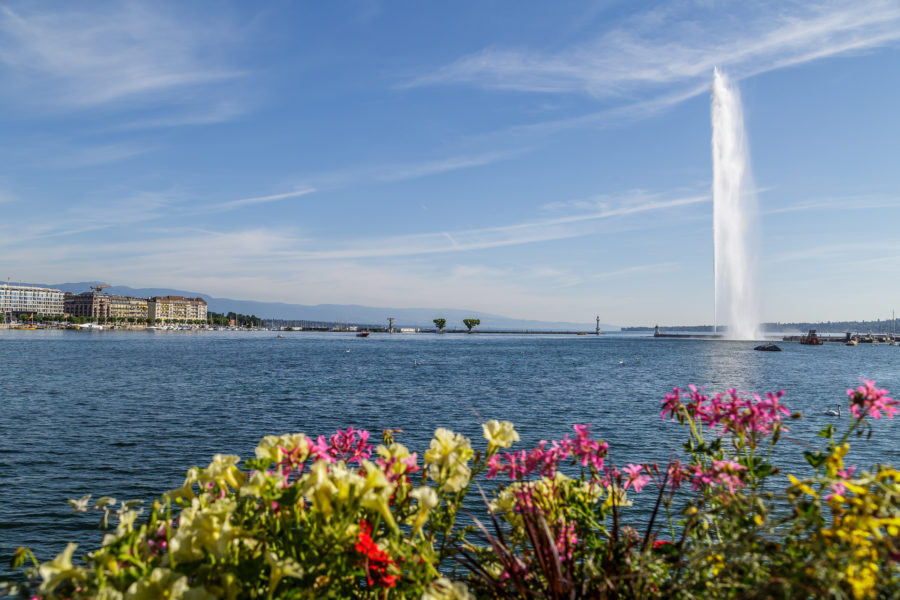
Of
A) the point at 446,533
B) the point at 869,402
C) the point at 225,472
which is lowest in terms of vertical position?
the point at 446,533

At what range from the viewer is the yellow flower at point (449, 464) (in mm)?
2773

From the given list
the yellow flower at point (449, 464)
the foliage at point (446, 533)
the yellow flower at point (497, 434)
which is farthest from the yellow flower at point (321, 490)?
the yellow flower at point (497, 434)

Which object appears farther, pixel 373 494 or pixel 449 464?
pixel 449 464

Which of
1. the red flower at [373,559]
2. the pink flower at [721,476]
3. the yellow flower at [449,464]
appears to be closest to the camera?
the red flower at [373,559]

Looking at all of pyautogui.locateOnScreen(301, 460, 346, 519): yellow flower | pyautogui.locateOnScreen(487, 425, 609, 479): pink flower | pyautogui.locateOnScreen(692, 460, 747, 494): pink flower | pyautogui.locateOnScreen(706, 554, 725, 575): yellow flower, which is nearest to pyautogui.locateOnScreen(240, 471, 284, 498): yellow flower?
pyautogui.locateOnScreen(301, 460, 346, 519): yellow flower

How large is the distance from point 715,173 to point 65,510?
102112mm

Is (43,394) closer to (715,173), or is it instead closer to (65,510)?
(65,510)

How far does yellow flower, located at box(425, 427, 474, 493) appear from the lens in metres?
2.77

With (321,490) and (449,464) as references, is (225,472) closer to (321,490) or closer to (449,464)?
(321,490)

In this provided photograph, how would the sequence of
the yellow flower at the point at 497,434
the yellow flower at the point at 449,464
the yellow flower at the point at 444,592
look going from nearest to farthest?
the yellow flower at the point at 444,592 < the yellow flower at the point at 449,464 < the yellow flower at the point at 497,434

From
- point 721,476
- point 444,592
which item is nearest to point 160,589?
point 444,592

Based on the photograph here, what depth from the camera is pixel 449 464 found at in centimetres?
277

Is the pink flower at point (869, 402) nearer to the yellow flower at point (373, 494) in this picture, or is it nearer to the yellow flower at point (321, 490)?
the yellow flower at point (373, 494)

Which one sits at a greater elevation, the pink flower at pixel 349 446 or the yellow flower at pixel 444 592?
the pink flower at pixel 349 446
